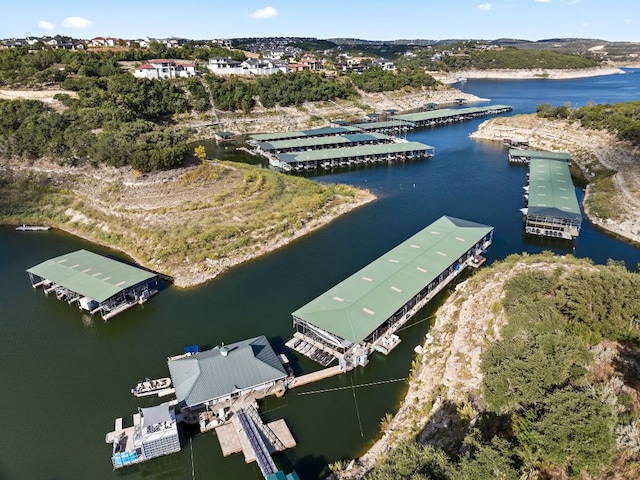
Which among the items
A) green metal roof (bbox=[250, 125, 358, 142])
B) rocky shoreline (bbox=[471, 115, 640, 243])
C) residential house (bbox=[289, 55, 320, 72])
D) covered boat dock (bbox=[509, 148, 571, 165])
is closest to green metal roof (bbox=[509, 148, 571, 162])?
covered boat dock (bbox=[509, 148, 571, 165])

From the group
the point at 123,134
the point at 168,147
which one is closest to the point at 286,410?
the point at 168,147

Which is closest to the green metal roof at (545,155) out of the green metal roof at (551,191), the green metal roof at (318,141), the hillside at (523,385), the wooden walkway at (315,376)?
the green metal roof at (551,191)

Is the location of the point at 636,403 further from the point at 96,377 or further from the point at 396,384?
the point at 96,377

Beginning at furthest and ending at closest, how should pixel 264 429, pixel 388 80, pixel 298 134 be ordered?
pixel 388 80, pixel 298 134, pixel 264 429

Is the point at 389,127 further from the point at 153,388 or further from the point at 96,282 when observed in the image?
the point at 153,388

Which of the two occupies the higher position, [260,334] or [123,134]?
[123,134]

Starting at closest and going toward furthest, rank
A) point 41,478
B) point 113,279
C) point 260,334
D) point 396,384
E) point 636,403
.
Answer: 1. point 636,403
2. point 41,478
3. point 396,384
4. point 260,334
5. point 113,279

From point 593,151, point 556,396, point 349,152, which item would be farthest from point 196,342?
point 593,151
